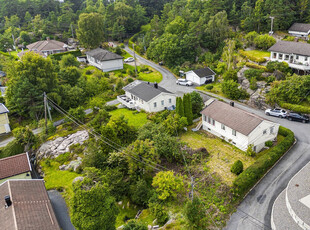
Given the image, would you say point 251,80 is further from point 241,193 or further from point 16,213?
point 16,213

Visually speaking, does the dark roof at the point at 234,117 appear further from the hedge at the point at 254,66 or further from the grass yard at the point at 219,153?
the hedge at the point at 254,66

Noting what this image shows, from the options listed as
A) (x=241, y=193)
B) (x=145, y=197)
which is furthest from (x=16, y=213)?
(x=241, y=193)

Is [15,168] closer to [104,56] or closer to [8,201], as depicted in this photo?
[8,201]

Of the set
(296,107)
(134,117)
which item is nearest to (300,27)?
(296,107)

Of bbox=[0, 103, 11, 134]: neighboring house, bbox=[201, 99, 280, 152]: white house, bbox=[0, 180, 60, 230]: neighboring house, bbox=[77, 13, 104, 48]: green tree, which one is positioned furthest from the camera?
bbox=[77, 13, 104, 48]: green tree

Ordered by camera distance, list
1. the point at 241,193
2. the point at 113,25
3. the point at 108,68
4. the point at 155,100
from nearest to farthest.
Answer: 1. the point at 241,193
2. the point at 155,100
3. the point at 108,68
4. the point at 113,25

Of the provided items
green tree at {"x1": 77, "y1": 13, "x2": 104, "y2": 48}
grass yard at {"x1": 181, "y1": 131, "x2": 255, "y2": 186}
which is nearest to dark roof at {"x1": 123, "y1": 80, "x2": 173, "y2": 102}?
grass yard at {"x1": 181, "y1": 131, "x2": 255, "y2": 186}

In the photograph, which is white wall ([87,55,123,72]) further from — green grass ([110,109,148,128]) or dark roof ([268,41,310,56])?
dark roof ([268,41,310,56])
